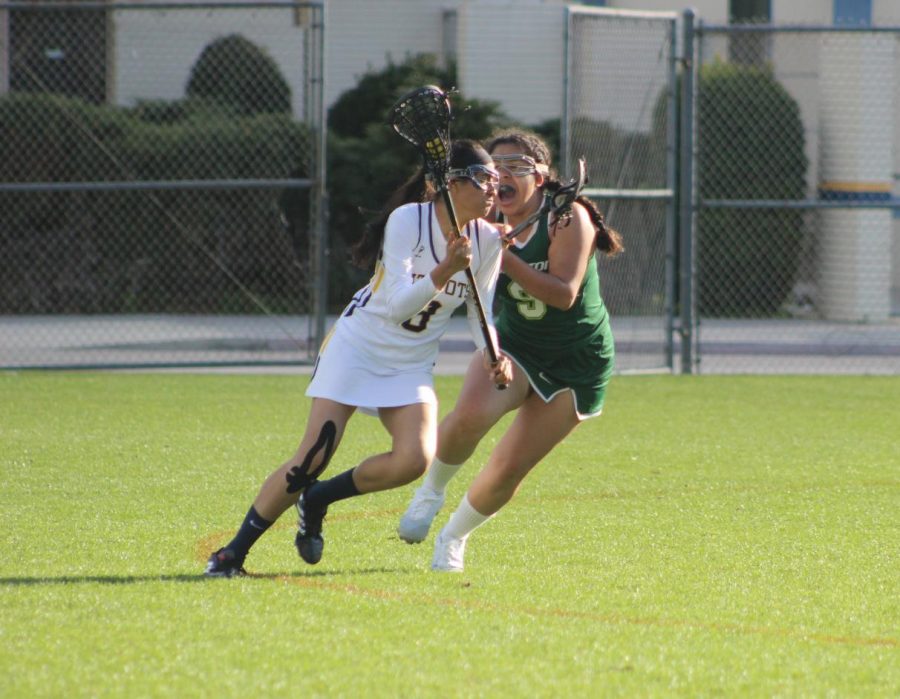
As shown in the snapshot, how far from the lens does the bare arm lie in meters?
6.06

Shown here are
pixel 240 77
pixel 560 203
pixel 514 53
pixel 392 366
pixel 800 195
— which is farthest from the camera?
pixel 514 53

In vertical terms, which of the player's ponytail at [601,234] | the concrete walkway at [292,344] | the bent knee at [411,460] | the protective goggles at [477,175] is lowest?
the concrete walkway at [292,344]

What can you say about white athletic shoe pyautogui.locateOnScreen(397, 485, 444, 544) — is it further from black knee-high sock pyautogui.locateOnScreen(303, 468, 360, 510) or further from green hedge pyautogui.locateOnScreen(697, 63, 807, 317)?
green hedge pyautogui.locateOnScreen(697, 63, 807, 317)

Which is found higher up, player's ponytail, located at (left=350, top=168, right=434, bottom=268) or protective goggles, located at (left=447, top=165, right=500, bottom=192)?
protective goggles, located at (left=447, top=165, right=500, bottom=192)

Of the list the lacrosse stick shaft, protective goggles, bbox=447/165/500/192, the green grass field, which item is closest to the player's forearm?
the lacrosse stick shaft

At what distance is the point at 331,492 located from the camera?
19.9ft

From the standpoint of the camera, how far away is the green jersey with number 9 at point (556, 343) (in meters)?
6.34

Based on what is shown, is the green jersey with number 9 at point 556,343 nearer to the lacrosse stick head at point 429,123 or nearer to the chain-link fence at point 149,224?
the lacrosse stick head at point 429,123

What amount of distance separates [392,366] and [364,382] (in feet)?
0.43

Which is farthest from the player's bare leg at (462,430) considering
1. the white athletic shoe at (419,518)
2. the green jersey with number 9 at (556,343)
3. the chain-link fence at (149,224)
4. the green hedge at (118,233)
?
the green hedge at (118,233)

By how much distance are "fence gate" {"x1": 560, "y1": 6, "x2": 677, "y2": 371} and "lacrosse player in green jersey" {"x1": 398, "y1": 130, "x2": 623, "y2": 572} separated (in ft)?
25.2

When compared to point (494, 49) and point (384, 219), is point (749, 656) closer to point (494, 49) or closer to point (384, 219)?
point (384, 219)

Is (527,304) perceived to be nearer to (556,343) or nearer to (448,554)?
(556,343)

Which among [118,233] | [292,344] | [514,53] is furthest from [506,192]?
[514,53]
